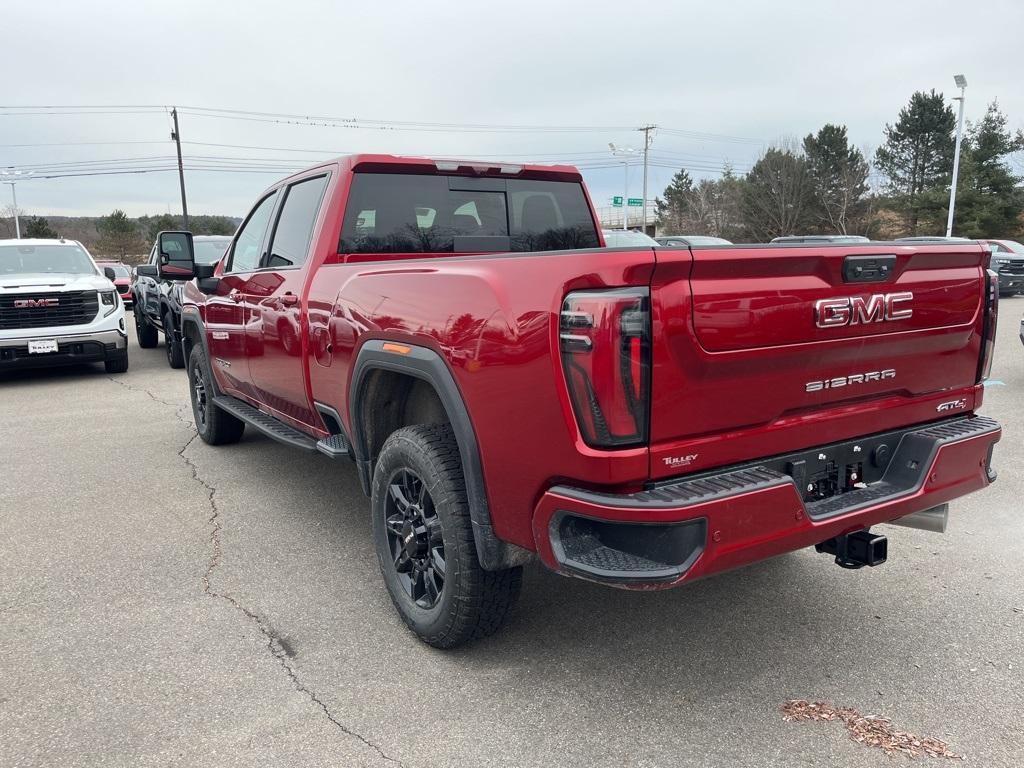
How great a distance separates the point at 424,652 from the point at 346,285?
1570 millimetres

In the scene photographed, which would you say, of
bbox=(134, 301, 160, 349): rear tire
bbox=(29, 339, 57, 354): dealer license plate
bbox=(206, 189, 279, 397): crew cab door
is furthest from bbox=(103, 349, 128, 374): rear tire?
bbox=(206, 189, 279, 397): crew cab door

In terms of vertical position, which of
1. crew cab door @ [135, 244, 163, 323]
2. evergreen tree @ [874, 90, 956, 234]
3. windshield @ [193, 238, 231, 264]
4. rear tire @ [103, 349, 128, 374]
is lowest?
rear tire @ [103, 349, 128, 374]

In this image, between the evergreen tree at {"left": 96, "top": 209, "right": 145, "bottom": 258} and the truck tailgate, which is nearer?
the truck tailgate

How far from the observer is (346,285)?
3.41 m

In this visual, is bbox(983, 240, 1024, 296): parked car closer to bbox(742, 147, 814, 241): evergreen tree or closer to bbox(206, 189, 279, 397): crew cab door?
bbox(206, 189, 279, 397): crew cab door

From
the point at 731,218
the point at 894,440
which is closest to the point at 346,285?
the point at 894,440

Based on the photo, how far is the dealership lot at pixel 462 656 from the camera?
247cm

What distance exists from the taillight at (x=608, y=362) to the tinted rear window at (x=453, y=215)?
1960 millimetres

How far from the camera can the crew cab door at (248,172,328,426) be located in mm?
4023

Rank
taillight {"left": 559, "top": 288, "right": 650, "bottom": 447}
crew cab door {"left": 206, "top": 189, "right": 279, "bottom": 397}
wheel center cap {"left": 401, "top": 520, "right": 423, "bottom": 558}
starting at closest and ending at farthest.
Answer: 1. taillight {"left": 559, "top": 288, "right": 650, "bottom": 447}
2. wheel center cap {"left": 401, "top": 520, "right": 423, "bottom": 558}
3. crew cab door {"left": 206, "top": 189, "right": 279, "bottom": 397}

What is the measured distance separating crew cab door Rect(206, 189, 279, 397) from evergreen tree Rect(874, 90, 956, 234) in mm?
48618

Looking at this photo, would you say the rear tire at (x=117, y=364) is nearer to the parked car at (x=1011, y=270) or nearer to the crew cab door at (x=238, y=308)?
the crew cab door at (x=238, y=308)

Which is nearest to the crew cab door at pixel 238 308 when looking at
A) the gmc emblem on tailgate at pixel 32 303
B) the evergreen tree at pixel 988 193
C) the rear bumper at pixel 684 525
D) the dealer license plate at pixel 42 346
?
the rear bumper at pixel 684 525

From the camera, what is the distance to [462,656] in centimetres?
299
